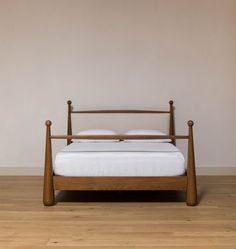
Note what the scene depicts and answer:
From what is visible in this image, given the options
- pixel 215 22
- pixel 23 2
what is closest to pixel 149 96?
pixel 215 22

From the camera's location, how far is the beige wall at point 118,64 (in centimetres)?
428

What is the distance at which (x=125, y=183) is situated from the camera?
303 centimetres

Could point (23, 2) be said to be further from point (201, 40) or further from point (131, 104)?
point (201, 40)

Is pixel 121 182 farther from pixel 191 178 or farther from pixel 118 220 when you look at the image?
pixel 191 178

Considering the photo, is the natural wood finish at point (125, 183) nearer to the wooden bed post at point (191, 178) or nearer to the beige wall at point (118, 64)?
the wooden bed post at point (191, 178)

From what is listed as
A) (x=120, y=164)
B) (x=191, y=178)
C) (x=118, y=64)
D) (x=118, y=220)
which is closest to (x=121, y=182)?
(x=120, y=164)

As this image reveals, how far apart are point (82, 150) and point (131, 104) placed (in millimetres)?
1324

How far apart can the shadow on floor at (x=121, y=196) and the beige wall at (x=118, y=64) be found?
42.1 inches

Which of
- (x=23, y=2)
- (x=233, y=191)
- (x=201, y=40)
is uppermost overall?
(x=23, y=2)

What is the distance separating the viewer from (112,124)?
440 cm

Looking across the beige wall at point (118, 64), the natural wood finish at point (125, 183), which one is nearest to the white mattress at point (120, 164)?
the natural wood finish at point (125, 183)

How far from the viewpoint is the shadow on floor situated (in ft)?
10.7

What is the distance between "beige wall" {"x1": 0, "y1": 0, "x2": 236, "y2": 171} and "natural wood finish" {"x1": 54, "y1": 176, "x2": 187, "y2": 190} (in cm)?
144

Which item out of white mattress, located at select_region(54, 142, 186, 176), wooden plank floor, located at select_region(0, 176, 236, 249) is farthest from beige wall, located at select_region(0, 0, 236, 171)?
white mattress, located at select_region(54, 142, 186, 176)
